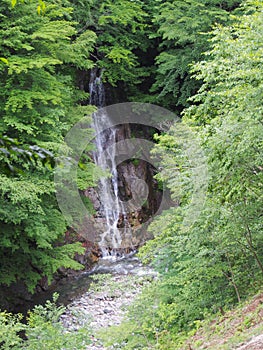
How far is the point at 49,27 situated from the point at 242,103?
629 cm

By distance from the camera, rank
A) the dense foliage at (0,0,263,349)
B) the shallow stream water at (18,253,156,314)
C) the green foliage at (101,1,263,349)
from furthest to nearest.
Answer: the shallow stream water at (18,253,156,314), the dense foliage at (0,0,263,349), the green foliage at (101,1,263,349)

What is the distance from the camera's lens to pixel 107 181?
48.8 ft

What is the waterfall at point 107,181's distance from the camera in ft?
45.2

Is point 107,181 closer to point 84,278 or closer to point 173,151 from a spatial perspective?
point 84,278

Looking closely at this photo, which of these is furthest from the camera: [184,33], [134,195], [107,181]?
[134,195]

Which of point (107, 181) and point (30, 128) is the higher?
point (107, 181)

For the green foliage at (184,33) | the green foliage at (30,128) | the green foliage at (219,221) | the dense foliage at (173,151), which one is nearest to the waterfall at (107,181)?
the dense foliage at (173,151)

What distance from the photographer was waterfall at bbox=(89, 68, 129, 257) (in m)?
13.8

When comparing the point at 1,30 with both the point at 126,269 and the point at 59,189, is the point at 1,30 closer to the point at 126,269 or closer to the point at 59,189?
the point at 59,189

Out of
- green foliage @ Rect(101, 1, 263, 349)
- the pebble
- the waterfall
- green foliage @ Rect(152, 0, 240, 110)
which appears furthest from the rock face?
green foliage @ Rect(101, 1, 263, 349)

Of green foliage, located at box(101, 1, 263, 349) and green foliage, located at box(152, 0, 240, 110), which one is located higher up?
green foliage, located at box(152, 0, 240, 110)

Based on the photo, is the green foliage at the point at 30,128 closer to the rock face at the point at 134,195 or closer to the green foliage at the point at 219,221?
the green foliage at the point at 219,221

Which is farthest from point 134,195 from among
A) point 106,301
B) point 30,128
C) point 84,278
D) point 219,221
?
point 219,221

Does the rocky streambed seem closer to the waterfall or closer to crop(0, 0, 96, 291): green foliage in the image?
crop(0, 0, 96, 291): green foliage
